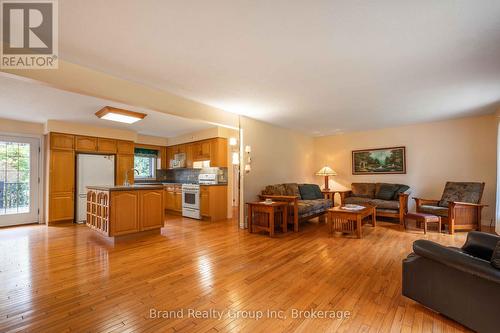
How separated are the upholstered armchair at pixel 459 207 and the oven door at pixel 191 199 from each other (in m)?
5.14

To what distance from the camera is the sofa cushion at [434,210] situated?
451 centimetres

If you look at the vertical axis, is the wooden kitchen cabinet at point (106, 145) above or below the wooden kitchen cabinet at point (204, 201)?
above

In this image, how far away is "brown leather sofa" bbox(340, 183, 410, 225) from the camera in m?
5.04

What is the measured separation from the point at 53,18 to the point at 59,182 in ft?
15.9

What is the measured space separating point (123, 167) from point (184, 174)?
71.7 inches

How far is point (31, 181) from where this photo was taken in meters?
5.34

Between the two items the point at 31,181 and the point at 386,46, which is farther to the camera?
the point at 31,181

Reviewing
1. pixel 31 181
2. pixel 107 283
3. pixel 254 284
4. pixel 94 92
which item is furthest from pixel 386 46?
pixel 31 181

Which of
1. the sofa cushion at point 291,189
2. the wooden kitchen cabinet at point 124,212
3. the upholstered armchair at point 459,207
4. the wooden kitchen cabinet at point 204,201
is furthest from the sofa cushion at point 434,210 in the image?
the wooden kitchen cabinet at point 124,212

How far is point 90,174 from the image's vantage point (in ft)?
18.9

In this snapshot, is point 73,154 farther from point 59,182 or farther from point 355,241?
point 355,241

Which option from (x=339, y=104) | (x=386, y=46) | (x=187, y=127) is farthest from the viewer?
(x=187, y=127)

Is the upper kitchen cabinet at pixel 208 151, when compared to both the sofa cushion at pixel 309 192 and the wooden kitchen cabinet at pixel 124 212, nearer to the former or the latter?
the sofa cushion at pixel 309 192

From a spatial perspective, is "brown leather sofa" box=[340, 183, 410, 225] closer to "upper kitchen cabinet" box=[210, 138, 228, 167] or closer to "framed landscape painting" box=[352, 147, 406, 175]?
"framed landscape painting" box=[352, 147, 406, 175]
